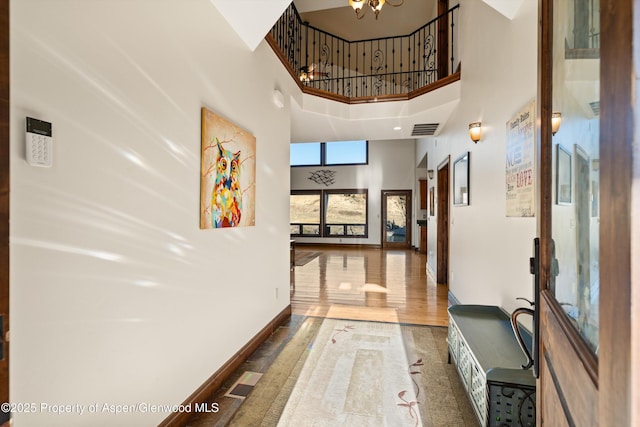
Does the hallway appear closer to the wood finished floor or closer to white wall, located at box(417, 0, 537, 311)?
the wood finished floor

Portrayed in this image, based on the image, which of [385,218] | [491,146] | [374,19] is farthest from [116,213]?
[385,218]

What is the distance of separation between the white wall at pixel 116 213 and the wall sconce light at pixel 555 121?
1.60m

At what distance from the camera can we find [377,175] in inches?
422

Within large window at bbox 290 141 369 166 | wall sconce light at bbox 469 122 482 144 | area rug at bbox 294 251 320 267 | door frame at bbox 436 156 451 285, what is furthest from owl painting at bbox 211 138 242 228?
large window at bbox 290 141 369 166

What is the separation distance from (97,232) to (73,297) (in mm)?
256

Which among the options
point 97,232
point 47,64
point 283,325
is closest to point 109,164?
point 97,232

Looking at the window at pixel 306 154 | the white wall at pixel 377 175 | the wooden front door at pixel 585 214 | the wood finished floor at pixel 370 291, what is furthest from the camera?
the window at pixel 306 154

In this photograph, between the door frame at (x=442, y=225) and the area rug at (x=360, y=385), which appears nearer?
the area rug at (x=360, y=385)

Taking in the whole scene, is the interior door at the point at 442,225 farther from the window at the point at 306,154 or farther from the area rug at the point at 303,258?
the window at the point at 306,154

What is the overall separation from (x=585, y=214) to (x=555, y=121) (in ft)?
1.21

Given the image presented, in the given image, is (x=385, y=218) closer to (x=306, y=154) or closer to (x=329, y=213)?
(x=329, y=213)

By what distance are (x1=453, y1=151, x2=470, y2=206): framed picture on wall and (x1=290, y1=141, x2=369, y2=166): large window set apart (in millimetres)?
6838

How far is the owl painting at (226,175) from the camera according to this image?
200 centimetres

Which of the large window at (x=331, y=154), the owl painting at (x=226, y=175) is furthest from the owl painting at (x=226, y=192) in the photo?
the large window at (x=331, y=154)
